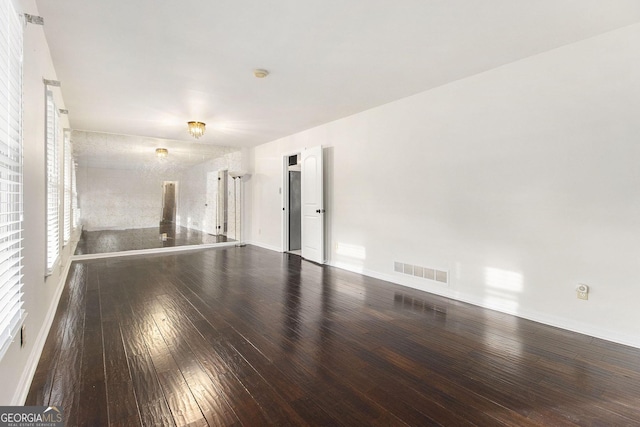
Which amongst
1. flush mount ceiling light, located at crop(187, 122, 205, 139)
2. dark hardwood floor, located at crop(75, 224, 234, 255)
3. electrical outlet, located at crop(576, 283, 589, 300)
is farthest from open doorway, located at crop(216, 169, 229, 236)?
electrical outlet, located at crop(576, 283, 589, 300)

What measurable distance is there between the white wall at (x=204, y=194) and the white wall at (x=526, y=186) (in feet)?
14.1

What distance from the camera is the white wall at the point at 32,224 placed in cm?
164

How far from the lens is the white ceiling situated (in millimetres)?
2197

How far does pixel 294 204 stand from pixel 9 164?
17.7 ft

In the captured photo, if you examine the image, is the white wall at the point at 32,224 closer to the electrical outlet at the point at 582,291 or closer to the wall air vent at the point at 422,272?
the wall air vent at the point at 422,272

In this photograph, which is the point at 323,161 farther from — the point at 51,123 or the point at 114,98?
the point at 51,123

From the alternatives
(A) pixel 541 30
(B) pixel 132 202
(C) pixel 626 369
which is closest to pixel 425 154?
(A) pixel 541 30

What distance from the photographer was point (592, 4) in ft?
6.98

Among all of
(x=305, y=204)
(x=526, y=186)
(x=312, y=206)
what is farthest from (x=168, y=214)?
(x=526, y=186)

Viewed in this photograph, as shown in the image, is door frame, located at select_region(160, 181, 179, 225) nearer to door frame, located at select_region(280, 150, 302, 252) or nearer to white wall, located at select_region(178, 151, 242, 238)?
white wall, located at select_region(178, 151, 242, 238)

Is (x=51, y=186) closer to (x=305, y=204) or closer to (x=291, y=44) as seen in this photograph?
(x=291, y=44)

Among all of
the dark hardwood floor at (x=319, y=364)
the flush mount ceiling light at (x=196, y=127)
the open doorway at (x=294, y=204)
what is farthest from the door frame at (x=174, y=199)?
the dark hardwood floor at (x=319, y=364)

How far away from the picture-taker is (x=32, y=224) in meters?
2.08

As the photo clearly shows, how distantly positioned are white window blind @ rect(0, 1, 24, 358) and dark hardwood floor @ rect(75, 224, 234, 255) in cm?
507
